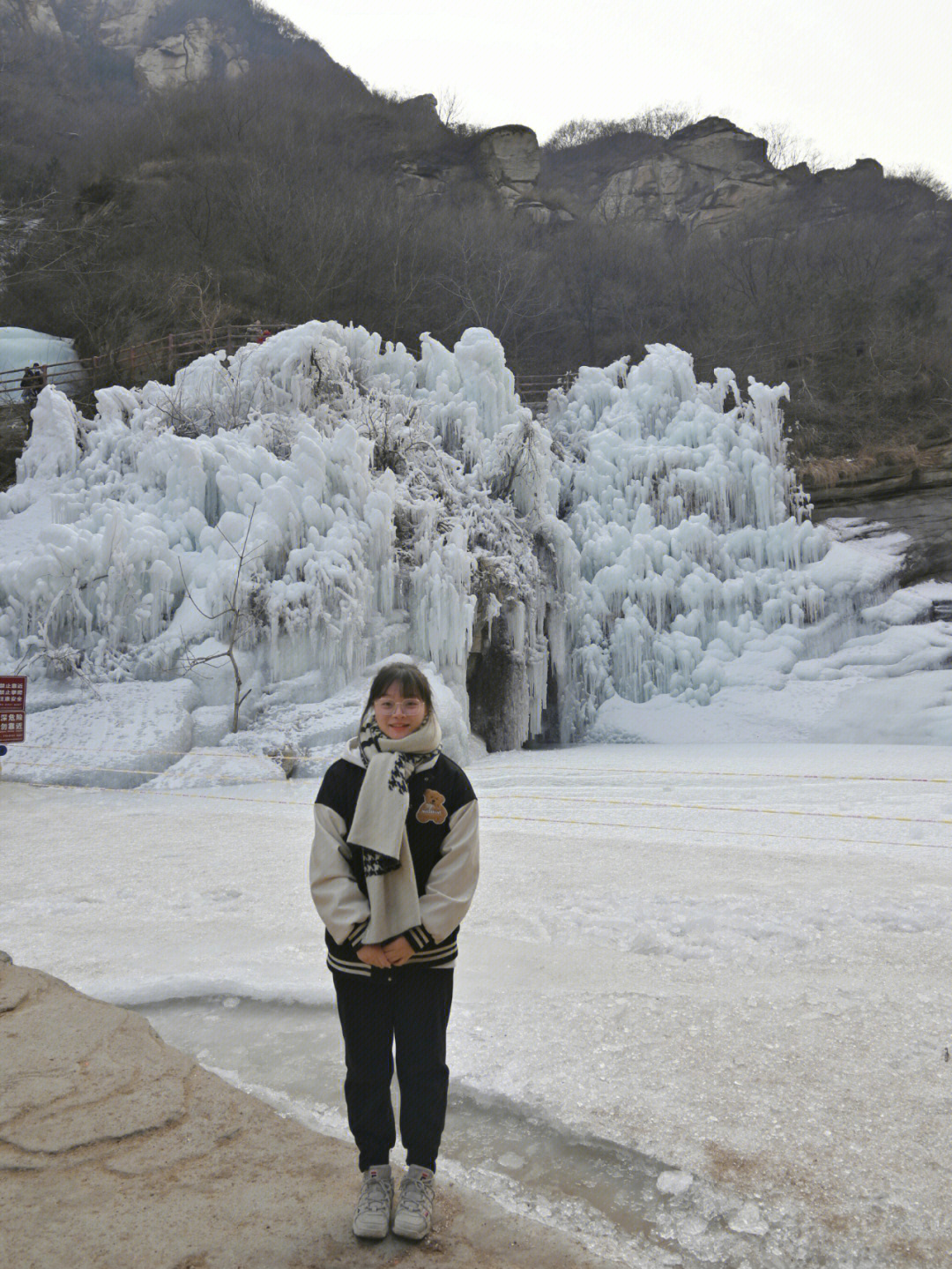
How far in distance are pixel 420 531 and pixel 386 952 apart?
10983 mm

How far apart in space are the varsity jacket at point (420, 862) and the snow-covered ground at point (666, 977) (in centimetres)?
68

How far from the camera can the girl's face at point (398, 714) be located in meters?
2.14

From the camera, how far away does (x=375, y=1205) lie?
1.83 m

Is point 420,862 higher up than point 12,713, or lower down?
lower down

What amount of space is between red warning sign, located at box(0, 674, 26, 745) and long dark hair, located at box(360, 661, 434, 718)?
8.61 metres

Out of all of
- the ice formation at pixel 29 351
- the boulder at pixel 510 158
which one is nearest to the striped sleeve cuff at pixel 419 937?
the ice formation at pixel 29 351

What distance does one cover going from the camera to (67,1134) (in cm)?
219

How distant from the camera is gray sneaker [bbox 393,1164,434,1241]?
182 centimetres

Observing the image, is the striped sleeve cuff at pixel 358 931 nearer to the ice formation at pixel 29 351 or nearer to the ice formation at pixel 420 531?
the ice formation at pixel 420 531

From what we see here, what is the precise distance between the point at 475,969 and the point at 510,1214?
5.71ft

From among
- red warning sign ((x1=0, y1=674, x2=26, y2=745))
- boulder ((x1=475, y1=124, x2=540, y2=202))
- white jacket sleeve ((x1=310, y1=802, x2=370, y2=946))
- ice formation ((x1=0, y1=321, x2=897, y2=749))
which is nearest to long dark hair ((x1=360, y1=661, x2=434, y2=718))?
white jacket sleeve ((x1=310, y1=802, x2=370, y2=946))

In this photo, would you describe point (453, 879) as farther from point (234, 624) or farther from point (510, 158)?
point (510, 158)

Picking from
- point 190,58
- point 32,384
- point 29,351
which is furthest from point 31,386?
point 190,58

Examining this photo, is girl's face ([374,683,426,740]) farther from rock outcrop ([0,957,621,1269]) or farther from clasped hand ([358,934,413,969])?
rock outcrop ([0,957,621,1269])
